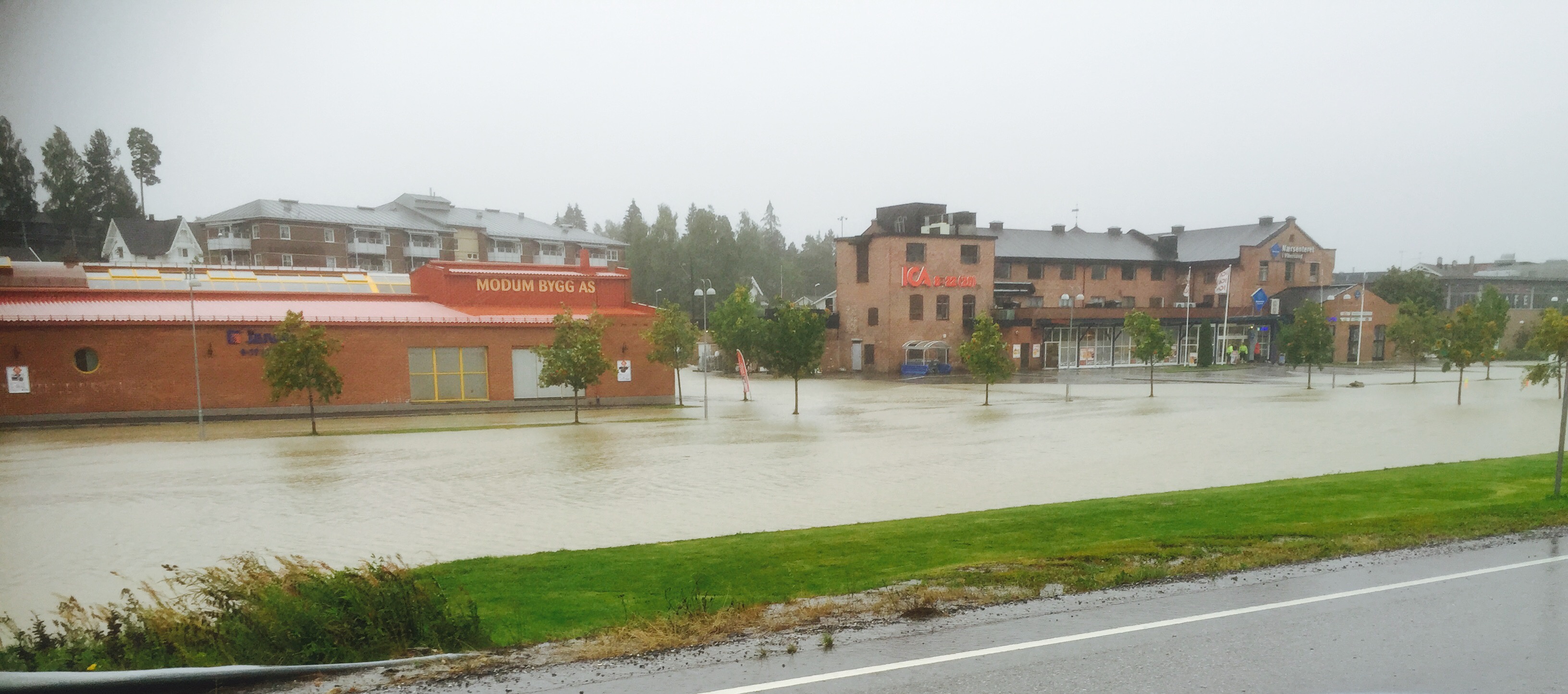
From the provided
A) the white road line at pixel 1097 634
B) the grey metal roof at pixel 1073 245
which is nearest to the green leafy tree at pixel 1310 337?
the grey metal roof at pixel 1073 245

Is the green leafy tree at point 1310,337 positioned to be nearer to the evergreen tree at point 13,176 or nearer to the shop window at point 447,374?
the shop window at point 447,374

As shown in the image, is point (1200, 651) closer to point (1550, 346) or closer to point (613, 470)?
point (613, 470)

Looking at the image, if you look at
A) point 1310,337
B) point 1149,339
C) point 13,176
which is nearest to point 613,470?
point 13,176

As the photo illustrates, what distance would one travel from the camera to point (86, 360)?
88.5 ft

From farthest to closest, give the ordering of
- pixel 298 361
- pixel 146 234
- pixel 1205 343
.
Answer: pixel 1205 343 < pixel 298 361 < pixel 146 234

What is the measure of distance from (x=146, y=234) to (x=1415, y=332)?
58734 millimetres

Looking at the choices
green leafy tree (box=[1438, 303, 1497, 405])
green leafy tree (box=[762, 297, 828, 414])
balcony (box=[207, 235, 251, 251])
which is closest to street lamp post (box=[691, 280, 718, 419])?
green leafy tree (box=[762, 297, 828, 414])

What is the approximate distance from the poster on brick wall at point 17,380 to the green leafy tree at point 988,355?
114 feet

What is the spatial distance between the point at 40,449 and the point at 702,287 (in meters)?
58.4

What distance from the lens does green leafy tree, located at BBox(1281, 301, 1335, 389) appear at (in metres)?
45.1

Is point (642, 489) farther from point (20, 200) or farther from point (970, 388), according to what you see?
point (970, 388)

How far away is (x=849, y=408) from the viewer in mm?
33750

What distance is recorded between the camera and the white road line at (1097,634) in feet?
20.8

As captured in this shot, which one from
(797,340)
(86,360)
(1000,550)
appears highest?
(797,340)
